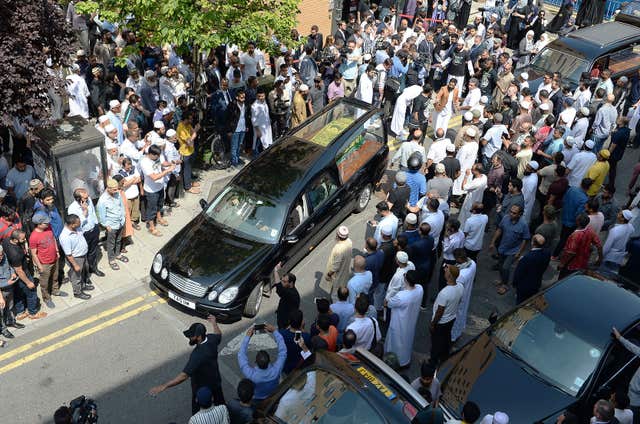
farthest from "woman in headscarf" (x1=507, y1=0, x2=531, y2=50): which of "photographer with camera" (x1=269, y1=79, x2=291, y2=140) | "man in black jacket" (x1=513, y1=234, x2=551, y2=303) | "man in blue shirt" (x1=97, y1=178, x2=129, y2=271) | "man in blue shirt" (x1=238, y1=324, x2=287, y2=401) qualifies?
"man in blue shirt" (x1=238, y1=324, x2=287, y2=401)

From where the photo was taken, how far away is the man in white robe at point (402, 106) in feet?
48.2

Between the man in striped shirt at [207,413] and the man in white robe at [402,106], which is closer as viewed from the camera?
the man in striped shirt at [207,413]

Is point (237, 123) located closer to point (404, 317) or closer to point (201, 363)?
point (404, 317)

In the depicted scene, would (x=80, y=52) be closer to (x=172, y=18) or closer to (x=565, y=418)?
(x=172, y=18)

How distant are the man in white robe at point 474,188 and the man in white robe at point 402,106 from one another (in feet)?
12.5

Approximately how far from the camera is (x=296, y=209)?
10375mm

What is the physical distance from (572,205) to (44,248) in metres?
8.66

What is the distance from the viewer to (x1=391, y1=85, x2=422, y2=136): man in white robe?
14.7 m

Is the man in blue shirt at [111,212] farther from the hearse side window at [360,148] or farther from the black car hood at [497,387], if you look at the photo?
the black car hood at [497,387]

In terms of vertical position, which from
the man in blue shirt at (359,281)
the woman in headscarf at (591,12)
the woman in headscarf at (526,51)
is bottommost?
the man in blue shirt at (359,281)

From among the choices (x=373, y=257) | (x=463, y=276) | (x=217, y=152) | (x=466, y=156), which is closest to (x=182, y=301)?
(x=373, y=257)

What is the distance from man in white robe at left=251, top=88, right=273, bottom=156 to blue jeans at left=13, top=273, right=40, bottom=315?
5957 millimetres

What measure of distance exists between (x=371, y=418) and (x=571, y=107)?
10.1 m

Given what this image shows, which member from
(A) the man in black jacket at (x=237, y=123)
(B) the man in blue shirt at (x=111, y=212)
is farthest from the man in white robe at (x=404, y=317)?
(A) the man in black jacket at (x=237, y=123)
